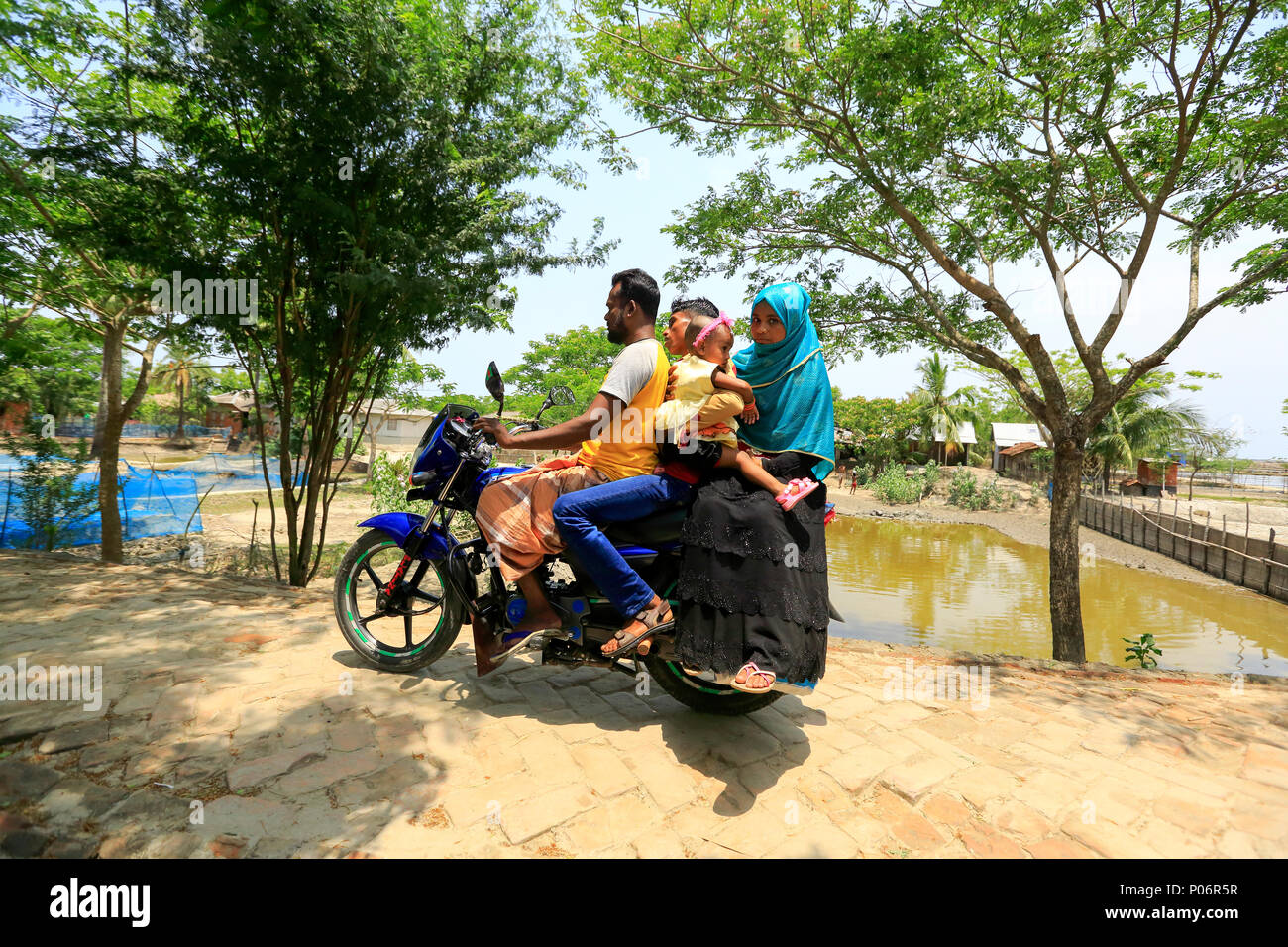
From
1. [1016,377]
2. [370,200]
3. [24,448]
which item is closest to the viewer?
[370,200]

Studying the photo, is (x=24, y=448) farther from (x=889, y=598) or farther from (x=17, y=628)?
(x=889, y=598)

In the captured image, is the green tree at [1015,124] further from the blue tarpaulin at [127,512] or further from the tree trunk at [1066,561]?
the blue tarpaulin at [127,512]

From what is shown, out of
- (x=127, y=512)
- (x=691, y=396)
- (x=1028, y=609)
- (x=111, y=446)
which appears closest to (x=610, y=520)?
(x=691, y=396)

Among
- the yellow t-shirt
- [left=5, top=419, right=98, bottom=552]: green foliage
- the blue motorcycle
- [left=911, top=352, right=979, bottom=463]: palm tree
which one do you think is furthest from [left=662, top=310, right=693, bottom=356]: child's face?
[left=911, top=352, right=979, bottom=463]: palm tree

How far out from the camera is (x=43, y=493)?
25.8 ft

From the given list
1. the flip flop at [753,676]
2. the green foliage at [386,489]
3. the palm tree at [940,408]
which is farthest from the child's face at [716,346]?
the palm tree at [940,408]

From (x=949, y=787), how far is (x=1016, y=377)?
241 inches

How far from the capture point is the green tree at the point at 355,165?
4617 millimetres

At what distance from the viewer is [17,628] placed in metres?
3.72

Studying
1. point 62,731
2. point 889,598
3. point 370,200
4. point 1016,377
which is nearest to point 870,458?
point 889,598

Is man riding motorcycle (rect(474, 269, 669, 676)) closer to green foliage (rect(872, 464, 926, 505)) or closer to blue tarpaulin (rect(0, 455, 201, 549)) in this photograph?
blue tarpaulin (rect(0, 455, 201, 549))

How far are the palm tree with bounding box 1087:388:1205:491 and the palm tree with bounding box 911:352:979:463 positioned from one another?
8.52 meters

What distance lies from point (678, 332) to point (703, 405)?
55 centimetres
